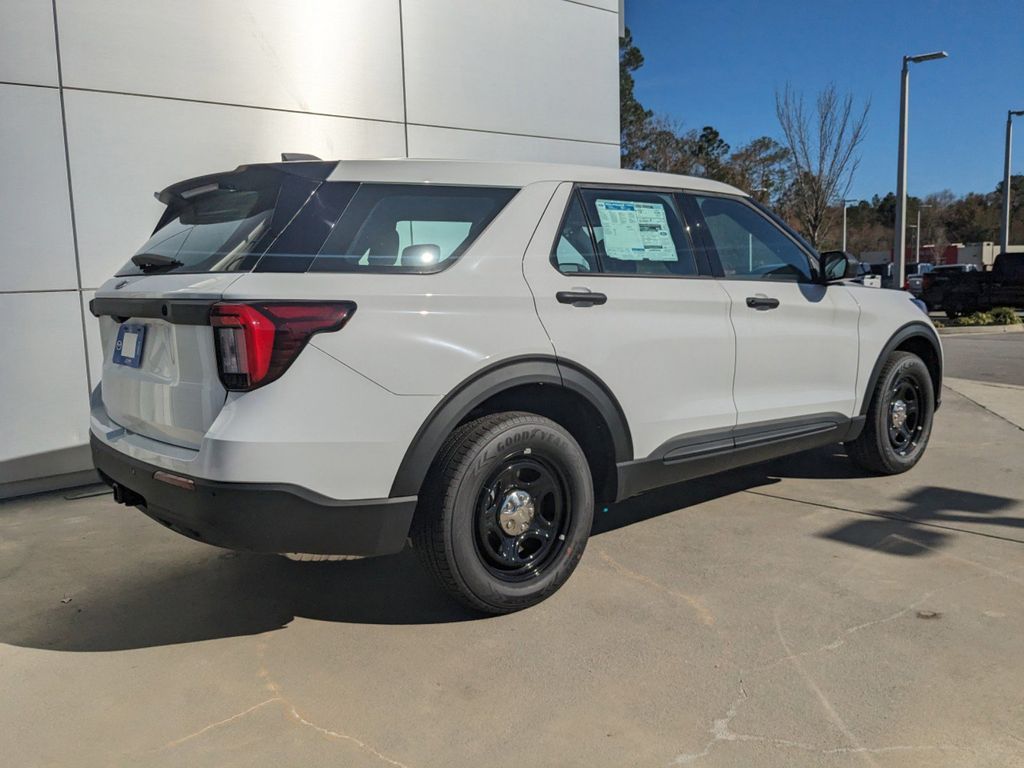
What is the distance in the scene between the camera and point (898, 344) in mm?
5117

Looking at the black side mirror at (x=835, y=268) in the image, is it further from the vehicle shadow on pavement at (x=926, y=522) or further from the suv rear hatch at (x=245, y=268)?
the suv rear hatch at (x=245, y=268)

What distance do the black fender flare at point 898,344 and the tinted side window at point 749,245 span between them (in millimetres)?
859

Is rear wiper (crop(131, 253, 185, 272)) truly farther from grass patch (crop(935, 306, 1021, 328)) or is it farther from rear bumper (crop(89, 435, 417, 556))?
grass patch (crop(935, 306, 1021, 328))

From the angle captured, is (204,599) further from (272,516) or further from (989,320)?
(989,320)

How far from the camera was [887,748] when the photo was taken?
237 cm

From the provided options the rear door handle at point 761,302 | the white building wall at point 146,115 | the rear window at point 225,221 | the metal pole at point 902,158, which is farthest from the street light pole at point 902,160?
the rear window at point 225,221

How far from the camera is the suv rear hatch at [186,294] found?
276 centimetres

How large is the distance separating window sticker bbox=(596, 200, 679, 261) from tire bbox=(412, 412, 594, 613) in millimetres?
923

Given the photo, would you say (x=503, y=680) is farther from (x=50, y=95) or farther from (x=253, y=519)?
(x=50, y=95)

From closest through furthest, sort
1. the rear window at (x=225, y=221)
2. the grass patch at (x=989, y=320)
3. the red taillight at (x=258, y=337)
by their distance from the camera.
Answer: the red taillight at (x=258, y=337) < the rear window at (x=225, y=221) < the grass patch at (x=989, y=320)

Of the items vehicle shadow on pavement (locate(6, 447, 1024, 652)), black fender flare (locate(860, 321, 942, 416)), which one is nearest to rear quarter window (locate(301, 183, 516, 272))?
vehicle shadow on pavement (locate(6, 447, 1024, 652))

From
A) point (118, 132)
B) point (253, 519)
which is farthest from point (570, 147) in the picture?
point (253, 519)

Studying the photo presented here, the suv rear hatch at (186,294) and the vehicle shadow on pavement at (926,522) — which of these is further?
the vehicle shadow on pavement at (926,522)

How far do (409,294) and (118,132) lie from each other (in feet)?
12.7
